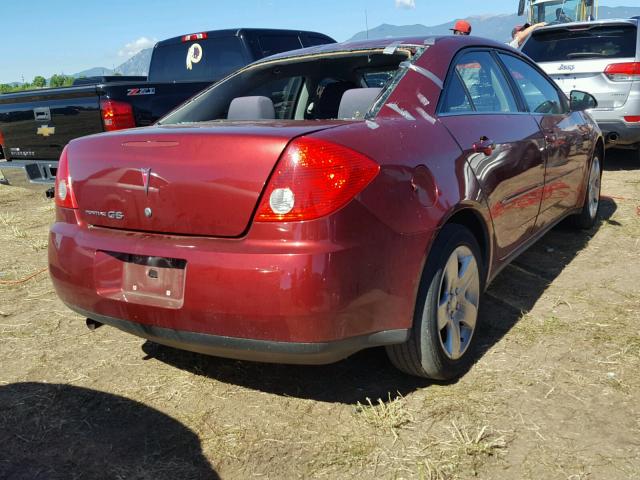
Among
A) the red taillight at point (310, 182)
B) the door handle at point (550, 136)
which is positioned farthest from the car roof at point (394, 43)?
the red taillight at point (310, 182)

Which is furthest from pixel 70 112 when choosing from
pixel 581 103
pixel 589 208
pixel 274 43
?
pixel 589 208

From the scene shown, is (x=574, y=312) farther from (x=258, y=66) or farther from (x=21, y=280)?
(x=21, y=280)

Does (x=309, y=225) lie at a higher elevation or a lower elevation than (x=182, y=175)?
lower

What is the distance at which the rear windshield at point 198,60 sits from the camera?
7008 mm

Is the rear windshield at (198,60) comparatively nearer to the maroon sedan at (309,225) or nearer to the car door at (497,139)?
the car door at (497,139)

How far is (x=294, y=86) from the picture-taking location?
159 inches

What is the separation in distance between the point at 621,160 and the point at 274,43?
5563 mm

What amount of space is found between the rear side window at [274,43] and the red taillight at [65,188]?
4748 millimetres

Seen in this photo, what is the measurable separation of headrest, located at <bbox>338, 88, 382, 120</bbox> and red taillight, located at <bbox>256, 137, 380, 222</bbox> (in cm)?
67

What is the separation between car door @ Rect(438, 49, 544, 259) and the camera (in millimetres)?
2832

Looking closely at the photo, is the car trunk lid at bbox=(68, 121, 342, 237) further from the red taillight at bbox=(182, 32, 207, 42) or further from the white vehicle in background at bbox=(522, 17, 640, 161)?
the white vehicle in background at bbox=(522, 17, 640, 161)

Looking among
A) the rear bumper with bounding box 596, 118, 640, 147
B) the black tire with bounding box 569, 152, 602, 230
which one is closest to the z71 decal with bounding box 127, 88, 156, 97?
the black tire with bounding box 569, 152, 602, 230

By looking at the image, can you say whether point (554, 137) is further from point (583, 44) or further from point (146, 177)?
point (583, 44)

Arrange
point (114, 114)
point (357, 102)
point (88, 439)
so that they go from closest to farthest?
1. point (88, 439)
2. point (357, 102)
3. point (114, 114)
